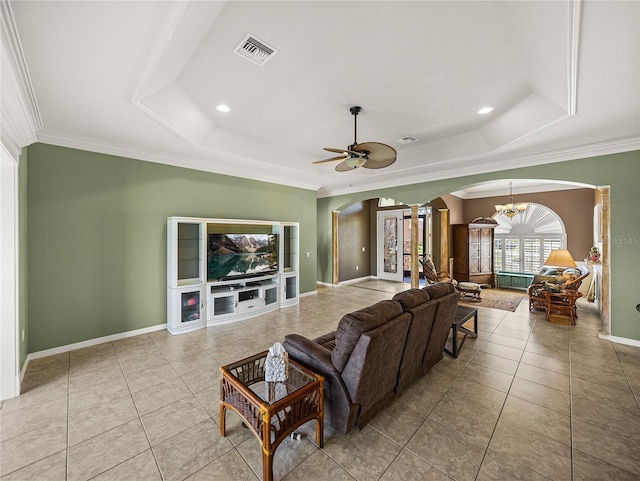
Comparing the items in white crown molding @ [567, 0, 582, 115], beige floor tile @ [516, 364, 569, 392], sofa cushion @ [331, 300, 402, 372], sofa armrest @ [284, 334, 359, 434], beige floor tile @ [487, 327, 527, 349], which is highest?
white crown molding @ [567, 0, 582, 115]

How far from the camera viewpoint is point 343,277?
834cm

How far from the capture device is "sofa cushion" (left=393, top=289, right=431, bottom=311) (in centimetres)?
237

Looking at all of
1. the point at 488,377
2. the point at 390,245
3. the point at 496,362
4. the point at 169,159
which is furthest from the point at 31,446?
the point at 390,245

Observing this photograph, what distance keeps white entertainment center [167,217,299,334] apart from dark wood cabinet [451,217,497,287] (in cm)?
529

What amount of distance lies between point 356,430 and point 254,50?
318 cm

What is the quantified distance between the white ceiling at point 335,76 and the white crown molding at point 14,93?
66mm

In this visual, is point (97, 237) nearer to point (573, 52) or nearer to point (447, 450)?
point (447, 450)

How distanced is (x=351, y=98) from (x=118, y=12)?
2.14 metres

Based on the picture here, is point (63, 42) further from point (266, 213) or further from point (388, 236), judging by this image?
point (388, 236)

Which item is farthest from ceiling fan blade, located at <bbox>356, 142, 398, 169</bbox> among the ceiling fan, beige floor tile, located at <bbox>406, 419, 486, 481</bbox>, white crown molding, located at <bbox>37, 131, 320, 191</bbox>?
beige floor tile, located at <bbox>406, 419, 486, 481</bbox>

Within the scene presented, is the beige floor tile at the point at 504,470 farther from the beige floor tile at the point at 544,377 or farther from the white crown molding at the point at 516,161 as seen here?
the white crown molding at the point at 516,161

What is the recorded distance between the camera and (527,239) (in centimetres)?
808

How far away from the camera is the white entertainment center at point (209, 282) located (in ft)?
13.7

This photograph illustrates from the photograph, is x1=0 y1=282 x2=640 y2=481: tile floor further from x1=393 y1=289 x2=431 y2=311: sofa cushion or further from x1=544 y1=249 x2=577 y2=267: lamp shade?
x1=544 y1=249 x2=577 y2=267: lamp shade
